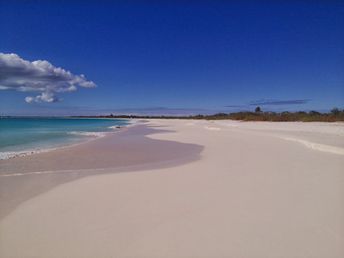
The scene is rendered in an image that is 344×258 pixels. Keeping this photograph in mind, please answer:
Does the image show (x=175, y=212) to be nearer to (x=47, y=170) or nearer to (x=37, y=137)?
(x=47, y=170)

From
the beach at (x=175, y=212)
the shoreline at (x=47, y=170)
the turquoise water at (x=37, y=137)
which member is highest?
the beach at (x=175, y=212)

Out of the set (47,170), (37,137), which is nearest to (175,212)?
(47,170)

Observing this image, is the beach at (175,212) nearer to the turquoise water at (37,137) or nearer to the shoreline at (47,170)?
the shoreline at (47,170)

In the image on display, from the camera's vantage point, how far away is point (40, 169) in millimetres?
7750

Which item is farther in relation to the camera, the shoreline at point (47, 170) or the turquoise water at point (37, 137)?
the turquoise water at point (37, 137)

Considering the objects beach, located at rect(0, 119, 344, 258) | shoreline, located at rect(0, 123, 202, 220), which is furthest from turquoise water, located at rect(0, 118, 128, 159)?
beach, located at rect(0, 119, 344, 258)

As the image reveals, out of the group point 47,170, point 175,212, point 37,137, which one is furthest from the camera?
point 37,137

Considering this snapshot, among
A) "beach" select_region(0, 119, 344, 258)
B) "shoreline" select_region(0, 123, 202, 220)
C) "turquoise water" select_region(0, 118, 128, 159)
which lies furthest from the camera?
"turquoise water" select_region(0, 118, 128, 159)

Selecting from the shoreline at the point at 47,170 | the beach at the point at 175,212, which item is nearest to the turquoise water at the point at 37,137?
the shoreline at the point at 47,170

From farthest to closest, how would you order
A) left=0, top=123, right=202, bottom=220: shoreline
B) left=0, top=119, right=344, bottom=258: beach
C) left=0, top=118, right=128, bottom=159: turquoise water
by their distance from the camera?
left=0, top=118, right=128, bottom=159: turquoise water < left=0, top=123, right=202, bottom=220: shoreline < left=0, top=119, right=344, bottom=258: beach

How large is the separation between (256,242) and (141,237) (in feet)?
4.91

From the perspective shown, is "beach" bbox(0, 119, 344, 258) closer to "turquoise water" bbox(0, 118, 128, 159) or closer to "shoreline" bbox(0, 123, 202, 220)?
"shoreline" bbox(0, 123, 202, 220)

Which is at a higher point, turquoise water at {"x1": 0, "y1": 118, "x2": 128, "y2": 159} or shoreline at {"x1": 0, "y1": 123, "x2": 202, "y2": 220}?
shoreline at {"x1": 0, "y1": 123, "x2": 202, "y2": 220}

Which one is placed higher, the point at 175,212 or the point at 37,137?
the point at 175,212
